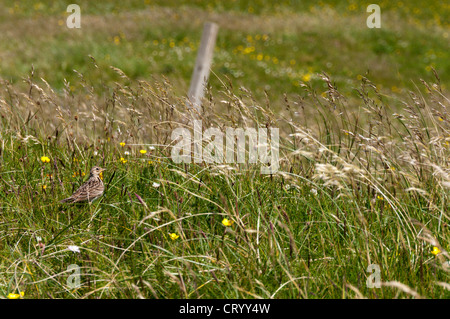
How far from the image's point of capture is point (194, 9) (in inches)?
928

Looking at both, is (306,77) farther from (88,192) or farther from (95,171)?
(88,192)

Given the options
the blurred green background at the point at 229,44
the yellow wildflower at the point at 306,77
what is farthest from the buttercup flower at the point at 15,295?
the yellow wildflower at the point at 306,77

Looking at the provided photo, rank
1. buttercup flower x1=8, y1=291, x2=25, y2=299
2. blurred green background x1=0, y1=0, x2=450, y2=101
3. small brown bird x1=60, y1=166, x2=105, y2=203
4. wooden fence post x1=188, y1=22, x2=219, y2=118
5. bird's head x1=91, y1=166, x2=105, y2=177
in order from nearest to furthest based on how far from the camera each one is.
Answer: buttercup flower x1=8, y1=291, x2=25, y2=299
small brown bird x1=60, y1=166, x2=105, y2=203
bird's head x1=91, y1=166, x2=105, y2=177
wooden fence post x1=188, y1=22, x2=219, y2=118
blurred green background x1=0, y1=0, x2=450, y2=101

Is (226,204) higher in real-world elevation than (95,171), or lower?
higher

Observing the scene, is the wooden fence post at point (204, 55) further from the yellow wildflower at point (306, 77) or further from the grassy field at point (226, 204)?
the yellow wildflower at point (306, 77)

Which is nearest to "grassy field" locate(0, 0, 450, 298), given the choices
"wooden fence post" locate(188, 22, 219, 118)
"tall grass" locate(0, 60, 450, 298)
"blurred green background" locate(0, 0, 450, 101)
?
"tall grass" locate(0, 60, 450, 298)

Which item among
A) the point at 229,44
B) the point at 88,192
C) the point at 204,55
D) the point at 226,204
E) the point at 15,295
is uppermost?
the point at 229,44

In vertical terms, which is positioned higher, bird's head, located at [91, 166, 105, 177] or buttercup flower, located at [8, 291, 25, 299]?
bird's head, located at [91, 166, 105, 177]

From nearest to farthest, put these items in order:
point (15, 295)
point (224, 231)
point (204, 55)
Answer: point (15, 295) → point (224, 231) → point (204, 55)

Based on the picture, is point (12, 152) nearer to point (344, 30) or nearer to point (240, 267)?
point (240, 267)

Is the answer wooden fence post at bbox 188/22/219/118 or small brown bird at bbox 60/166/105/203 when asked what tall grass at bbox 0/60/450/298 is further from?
wooden fence post at bbox 188/22/219/118

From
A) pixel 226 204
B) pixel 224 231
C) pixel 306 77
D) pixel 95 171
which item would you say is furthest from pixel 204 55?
pixel 306 77

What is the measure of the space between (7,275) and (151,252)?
0.70 m
